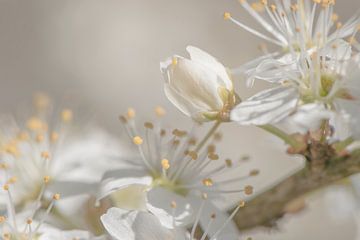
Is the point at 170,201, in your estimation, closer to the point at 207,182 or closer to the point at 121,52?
the point at 207,182

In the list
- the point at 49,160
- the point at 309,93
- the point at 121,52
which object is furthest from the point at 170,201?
the point at 121,52

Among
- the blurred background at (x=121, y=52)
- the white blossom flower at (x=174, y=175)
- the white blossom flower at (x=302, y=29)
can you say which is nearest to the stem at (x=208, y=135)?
the white blossom flower at (x=174, y=175)

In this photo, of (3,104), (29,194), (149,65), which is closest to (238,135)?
(149,65)

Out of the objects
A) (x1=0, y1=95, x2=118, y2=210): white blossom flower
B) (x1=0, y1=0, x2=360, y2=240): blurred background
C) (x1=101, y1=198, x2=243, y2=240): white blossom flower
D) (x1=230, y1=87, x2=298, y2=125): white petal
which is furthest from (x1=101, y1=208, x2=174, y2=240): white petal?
(x1=0, y1=0, x2=360, y2=240): blurred background

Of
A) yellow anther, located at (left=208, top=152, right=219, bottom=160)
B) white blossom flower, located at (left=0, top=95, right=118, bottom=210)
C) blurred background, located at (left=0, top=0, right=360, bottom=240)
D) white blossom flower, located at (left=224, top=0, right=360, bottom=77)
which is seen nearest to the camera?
white blossom flower, located at (left=224, top=0, right=360, bottom=77)

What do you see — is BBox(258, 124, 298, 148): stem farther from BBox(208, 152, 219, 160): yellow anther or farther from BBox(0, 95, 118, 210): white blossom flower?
BBox(0, 95, 118, 210): white blossom flower

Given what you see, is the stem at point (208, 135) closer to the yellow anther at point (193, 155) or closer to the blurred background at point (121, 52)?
the yellow anther at point (193, 155)
